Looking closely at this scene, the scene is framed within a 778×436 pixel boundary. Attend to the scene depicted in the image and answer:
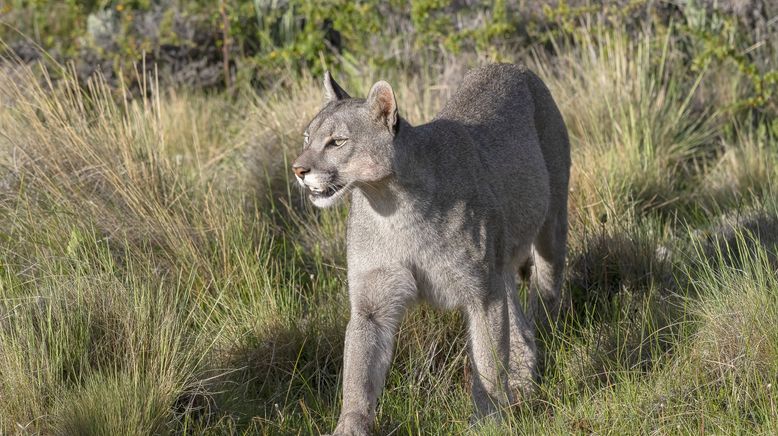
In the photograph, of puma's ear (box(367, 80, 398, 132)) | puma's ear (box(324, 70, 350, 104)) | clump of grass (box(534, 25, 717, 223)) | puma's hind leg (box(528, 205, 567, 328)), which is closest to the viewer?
puma's ear (box(367, 80, 398, 132))

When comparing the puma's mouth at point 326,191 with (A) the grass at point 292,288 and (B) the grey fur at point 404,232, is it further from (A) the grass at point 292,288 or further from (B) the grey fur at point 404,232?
(A) the grass at point 292,288

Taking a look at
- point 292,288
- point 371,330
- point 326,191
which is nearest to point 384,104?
point 326,191

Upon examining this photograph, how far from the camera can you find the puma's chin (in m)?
4.68

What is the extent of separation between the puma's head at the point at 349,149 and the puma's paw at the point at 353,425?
0.94 meters

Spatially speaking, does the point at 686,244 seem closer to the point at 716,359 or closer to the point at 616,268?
the point at 616,268

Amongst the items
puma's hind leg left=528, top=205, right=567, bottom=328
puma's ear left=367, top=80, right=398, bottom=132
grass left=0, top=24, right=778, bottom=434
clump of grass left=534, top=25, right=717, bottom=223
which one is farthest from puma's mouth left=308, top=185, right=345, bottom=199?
clump of grass left=534, top=25, right=717, bottom=223

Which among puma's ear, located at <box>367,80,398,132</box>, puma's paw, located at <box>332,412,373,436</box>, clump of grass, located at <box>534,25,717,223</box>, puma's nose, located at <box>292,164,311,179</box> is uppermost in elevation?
puma's ear, located at <box>367,80,398,132</box>

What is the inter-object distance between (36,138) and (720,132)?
5.47 meters

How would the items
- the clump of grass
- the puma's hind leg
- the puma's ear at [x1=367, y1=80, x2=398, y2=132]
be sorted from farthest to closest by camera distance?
the clump of grass → the puma's hind leg → the puma's ear at [x1=367, y1=80, x2=398, y2=132]

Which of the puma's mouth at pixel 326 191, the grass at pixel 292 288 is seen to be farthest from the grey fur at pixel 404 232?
the grass at pixel 292 288

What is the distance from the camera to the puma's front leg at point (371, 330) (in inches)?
188

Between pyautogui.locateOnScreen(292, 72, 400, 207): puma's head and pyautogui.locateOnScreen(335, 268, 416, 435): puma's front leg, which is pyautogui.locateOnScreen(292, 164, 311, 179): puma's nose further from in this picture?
pyautogui.locateOnScreen(335, 268, 416, 435): puma's front leg

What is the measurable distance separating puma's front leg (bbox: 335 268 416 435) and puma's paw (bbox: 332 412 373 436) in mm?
20

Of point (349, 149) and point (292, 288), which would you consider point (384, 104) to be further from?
point (292, 288)
